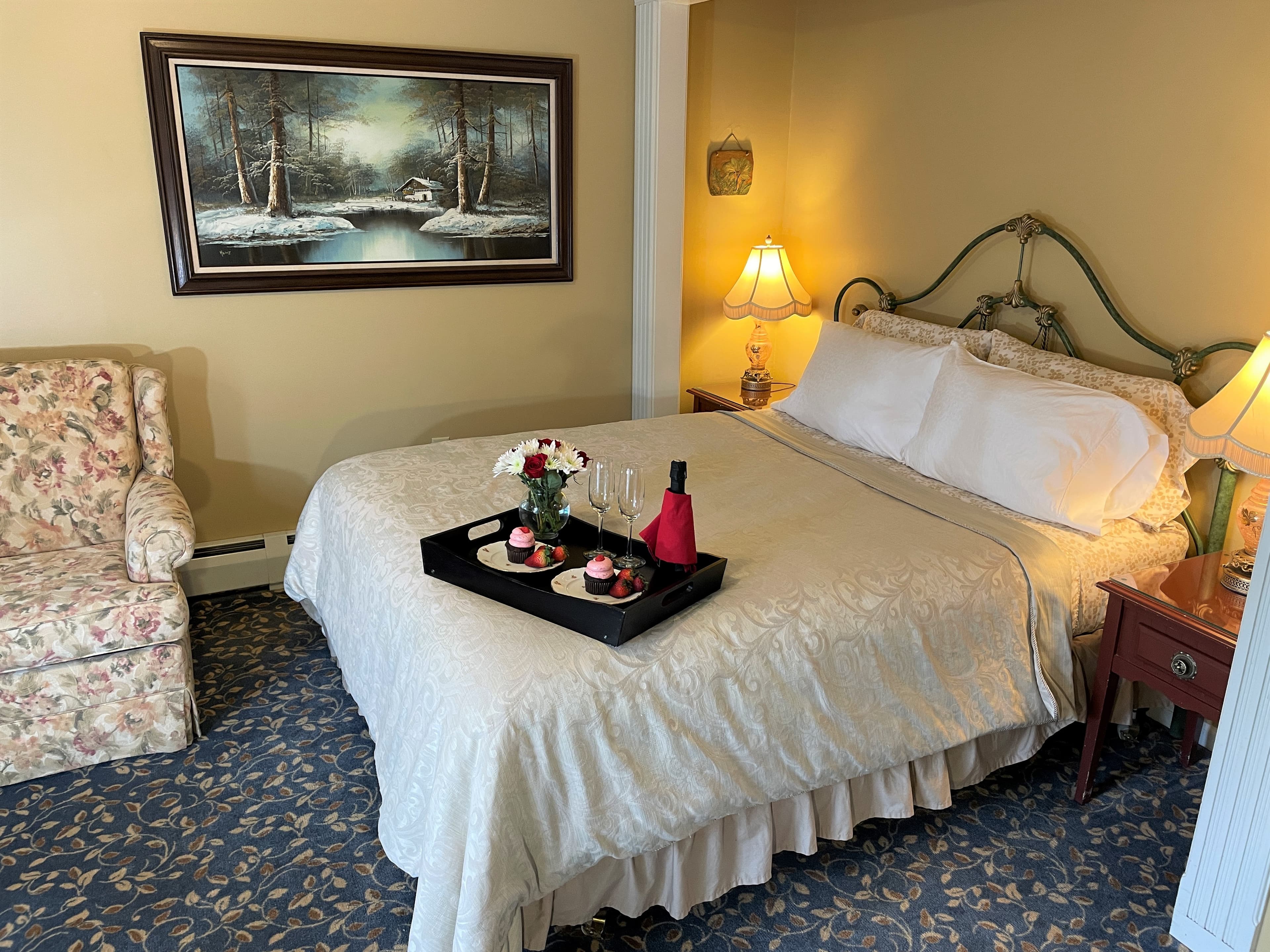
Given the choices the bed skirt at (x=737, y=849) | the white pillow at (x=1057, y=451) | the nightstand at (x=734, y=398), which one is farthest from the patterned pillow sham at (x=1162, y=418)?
the nightstand at (x=734, y=398)

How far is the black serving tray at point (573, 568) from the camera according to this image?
2.10 metres

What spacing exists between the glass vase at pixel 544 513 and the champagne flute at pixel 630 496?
0.19m

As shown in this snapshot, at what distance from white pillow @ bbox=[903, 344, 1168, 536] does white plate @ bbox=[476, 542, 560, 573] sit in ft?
4.76

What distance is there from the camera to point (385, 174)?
3.88m

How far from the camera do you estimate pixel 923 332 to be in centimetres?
371

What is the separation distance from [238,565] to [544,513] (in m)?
2.08

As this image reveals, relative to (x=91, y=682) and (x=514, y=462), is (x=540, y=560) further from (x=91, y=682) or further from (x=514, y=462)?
(x=91, y=682)

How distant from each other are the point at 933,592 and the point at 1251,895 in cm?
93

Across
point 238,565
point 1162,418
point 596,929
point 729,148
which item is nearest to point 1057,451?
point 1162,418

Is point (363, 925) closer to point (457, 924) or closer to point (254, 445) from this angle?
point (457, 924)

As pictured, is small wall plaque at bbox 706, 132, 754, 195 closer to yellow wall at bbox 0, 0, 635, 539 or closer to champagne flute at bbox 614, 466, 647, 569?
yellow wall at bbox 0, 0, 635, 539

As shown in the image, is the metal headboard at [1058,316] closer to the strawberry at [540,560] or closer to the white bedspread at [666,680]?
the white bedspread at [666,680]

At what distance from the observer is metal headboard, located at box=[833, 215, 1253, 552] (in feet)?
9.43

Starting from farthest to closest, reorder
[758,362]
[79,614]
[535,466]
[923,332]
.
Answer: [758,362]
[923,332]
[79,614]
[535,466]
